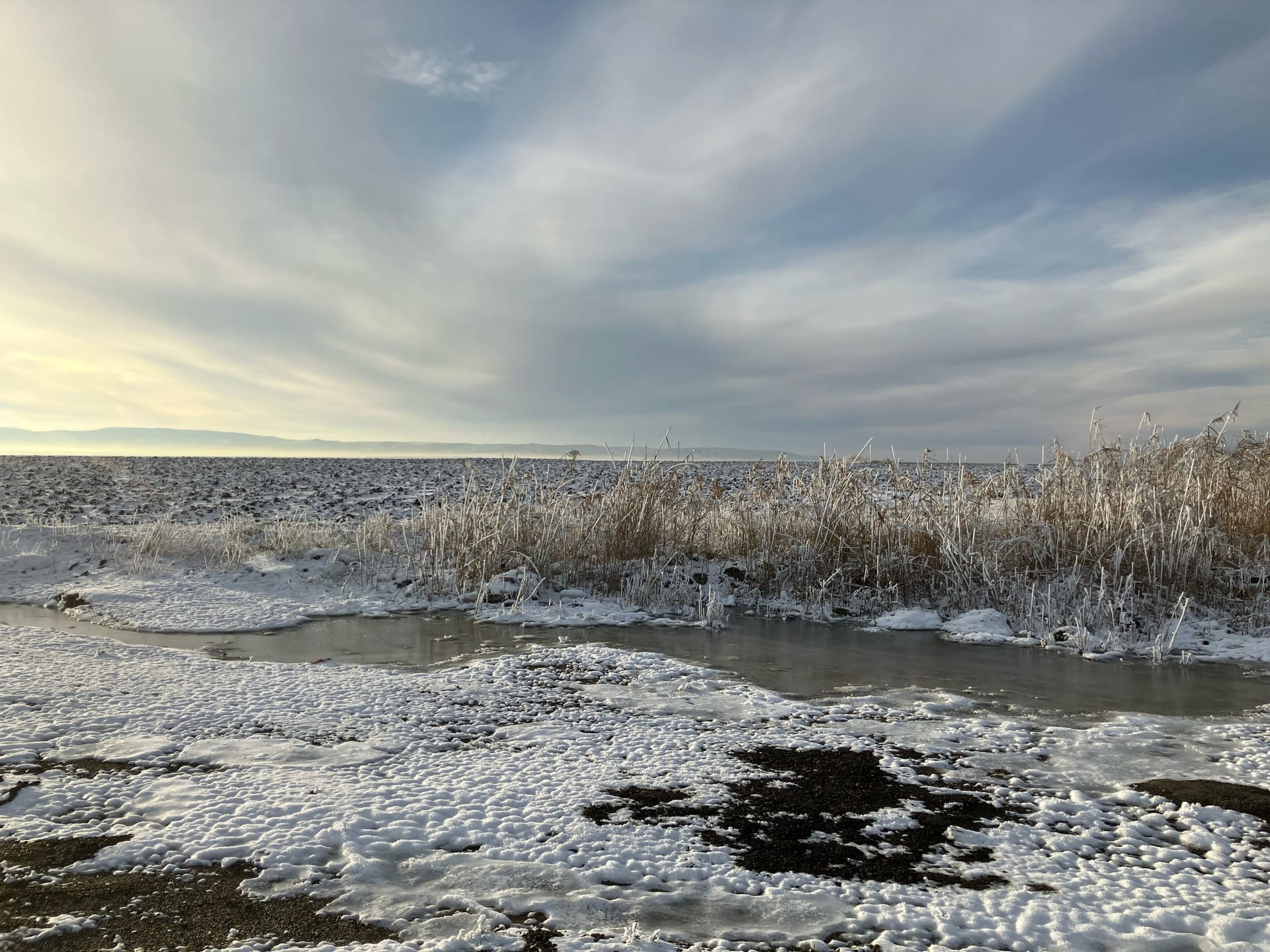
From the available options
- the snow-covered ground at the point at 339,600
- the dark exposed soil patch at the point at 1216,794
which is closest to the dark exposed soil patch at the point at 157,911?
the dark exposed soil patch at the point at 1216,794

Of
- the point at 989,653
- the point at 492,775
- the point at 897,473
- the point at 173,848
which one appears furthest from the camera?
the point at 897,473

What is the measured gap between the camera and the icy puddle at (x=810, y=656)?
4691 millimetres

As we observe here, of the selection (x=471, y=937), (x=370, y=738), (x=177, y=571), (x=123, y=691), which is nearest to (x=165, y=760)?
(x=370, y=738)

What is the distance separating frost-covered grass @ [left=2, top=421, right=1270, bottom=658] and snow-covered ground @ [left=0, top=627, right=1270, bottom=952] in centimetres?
292

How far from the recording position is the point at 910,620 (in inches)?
273

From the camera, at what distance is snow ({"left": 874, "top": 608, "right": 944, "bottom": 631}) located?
6.81 m

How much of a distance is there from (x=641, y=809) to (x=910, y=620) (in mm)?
4844

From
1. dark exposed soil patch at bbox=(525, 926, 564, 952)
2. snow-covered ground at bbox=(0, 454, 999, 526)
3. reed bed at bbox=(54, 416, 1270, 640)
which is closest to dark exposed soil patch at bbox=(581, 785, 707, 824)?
dark exposed soil patch at bbox=(525, 926, 564, 952)

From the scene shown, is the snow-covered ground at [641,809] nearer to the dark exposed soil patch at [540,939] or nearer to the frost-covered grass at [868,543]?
the dark exposed soil patch at [540,939]

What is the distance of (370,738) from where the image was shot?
353 centimetres

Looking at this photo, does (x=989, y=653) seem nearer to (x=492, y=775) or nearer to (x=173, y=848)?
(x=492, y=775)

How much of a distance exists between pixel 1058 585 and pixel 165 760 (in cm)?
708

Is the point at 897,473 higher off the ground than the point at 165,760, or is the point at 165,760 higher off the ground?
the point at 897,473

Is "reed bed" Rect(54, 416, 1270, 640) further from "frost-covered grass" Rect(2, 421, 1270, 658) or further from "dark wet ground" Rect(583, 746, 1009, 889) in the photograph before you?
"dark wet ground" Rect(583, 746, 1009, 889)
